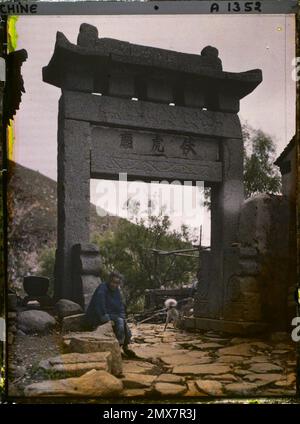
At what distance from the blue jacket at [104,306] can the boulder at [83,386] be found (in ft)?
1.74

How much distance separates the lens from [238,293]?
195 inches

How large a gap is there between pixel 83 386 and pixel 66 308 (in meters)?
0.76

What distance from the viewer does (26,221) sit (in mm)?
4457

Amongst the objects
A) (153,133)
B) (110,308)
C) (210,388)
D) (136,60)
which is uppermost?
(136,60)

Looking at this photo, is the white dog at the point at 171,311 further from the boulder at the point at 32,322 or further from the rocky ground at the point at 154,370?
the boulder at the point at 32,322

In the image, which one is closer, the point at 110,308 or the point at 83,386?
the point at 83,386

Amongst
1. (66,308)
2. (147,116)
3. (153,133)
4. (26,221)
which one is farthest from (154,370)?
(147,116)

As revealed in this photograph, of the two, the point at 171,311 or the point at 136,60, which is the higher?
the point at 136,60

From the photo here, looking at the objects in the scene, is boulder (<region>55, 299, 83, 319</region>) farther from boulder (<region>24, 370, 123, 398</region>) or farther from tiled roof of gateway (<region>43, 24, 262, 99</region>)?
tiled roof of gateway (<region>43, 24, 262, 99</region>)

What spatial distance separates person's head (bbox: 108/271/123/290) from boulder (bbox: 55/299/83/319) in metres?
0.39

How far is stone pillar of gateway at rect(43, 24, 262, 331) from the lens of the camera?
15.3ft

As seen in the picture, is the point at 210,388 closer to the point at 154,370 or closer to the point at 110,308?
the point at 154,370

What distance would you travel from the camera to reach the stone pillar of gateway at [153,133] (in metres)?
4.65

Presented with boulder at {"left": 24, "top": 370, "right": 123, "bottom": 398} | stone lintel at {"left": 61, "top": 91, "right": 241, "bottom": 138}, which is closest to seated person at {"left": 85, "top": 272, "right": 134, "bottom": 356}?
boulder at {"left": 24, "top": 370, "right": 123, "bottom": 398}
